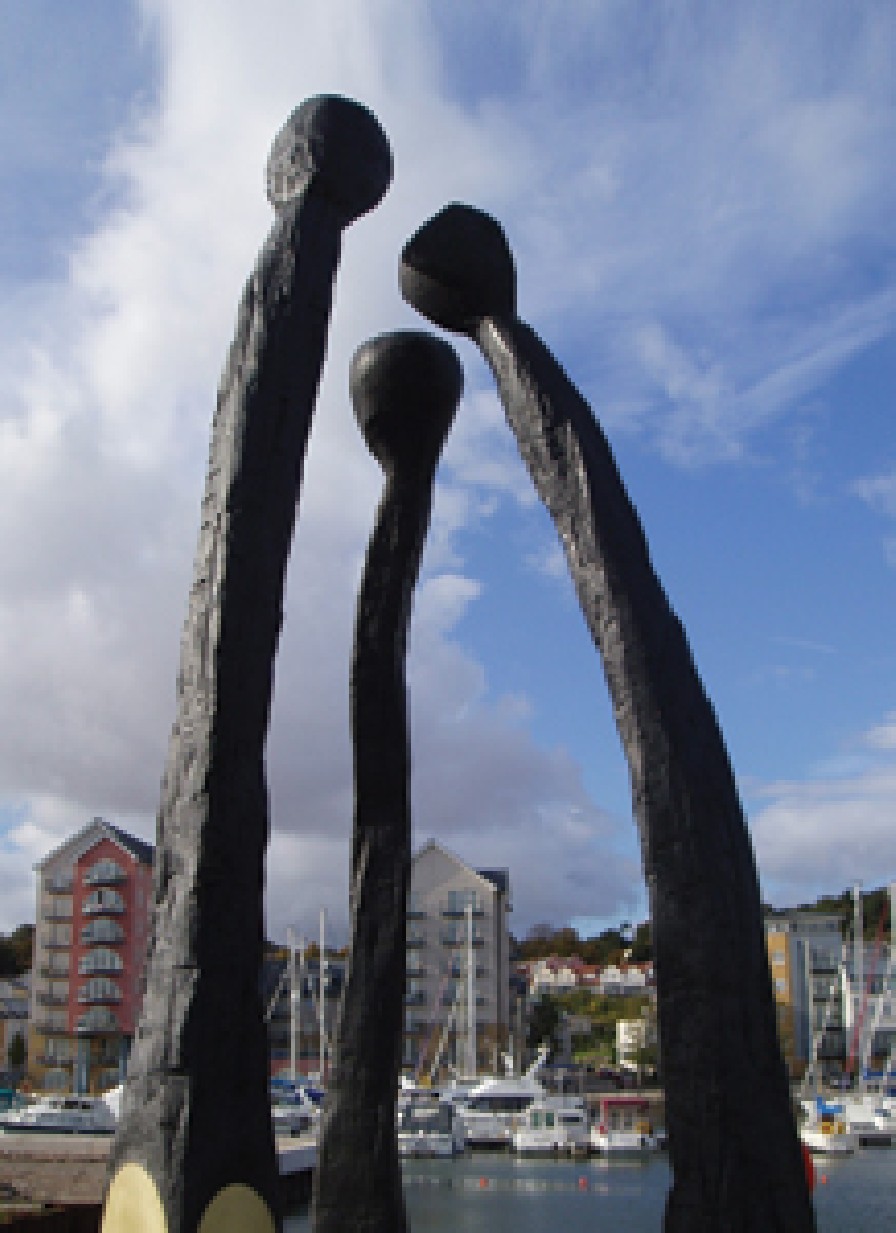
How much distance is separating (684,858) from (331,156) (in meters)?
4.26

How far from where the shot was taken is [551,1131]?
120 feet

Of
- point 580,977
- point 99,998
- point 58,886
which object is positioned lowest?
point 99,998

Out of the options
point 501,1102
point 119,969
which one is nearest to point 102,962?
point 119,969

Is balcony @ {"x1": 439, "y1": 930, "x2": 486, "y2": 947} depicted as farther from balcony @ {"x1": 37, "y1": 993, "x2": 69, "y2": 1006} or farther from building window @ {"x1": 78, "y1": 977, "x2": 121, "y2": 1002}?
balcony @ {"x1": 37, "y1": 993, "x2": 69, "y2": 1006}

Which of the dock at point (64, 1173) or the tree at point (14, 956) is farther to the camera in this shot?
the tree at point (14, 956)

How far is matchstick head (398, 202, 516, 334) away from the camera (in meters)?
6.43

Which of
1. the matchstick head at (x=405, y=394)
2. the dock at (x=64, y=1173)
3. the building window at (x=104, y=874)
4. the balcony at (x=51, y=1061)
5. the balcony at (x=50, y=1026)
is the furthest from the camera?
the balcony at (x=51, y=1061)

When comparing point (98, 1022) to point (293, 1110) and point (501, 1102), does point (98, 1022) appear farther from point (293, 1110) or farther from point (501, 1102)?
point (501, 1102)

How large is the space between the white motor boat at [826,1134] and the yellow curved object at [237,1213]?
33272 mm

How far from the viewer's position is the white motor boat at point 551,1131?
36.2 m

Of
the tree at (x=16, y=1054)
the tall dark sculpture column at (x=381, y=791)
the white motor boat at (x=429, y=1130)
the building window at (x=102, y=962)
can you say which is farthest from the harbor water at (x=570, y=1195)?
the tree at (x=16, y=1054)

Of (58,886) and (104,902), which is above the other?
(58,886)

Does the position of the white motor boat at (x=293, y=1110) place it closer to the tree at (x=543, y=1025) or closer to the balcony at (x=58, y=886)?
the balcony at (x=58, y=886)

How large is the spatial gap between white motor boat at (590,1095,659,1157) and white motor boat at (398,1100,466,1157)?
405 cm
